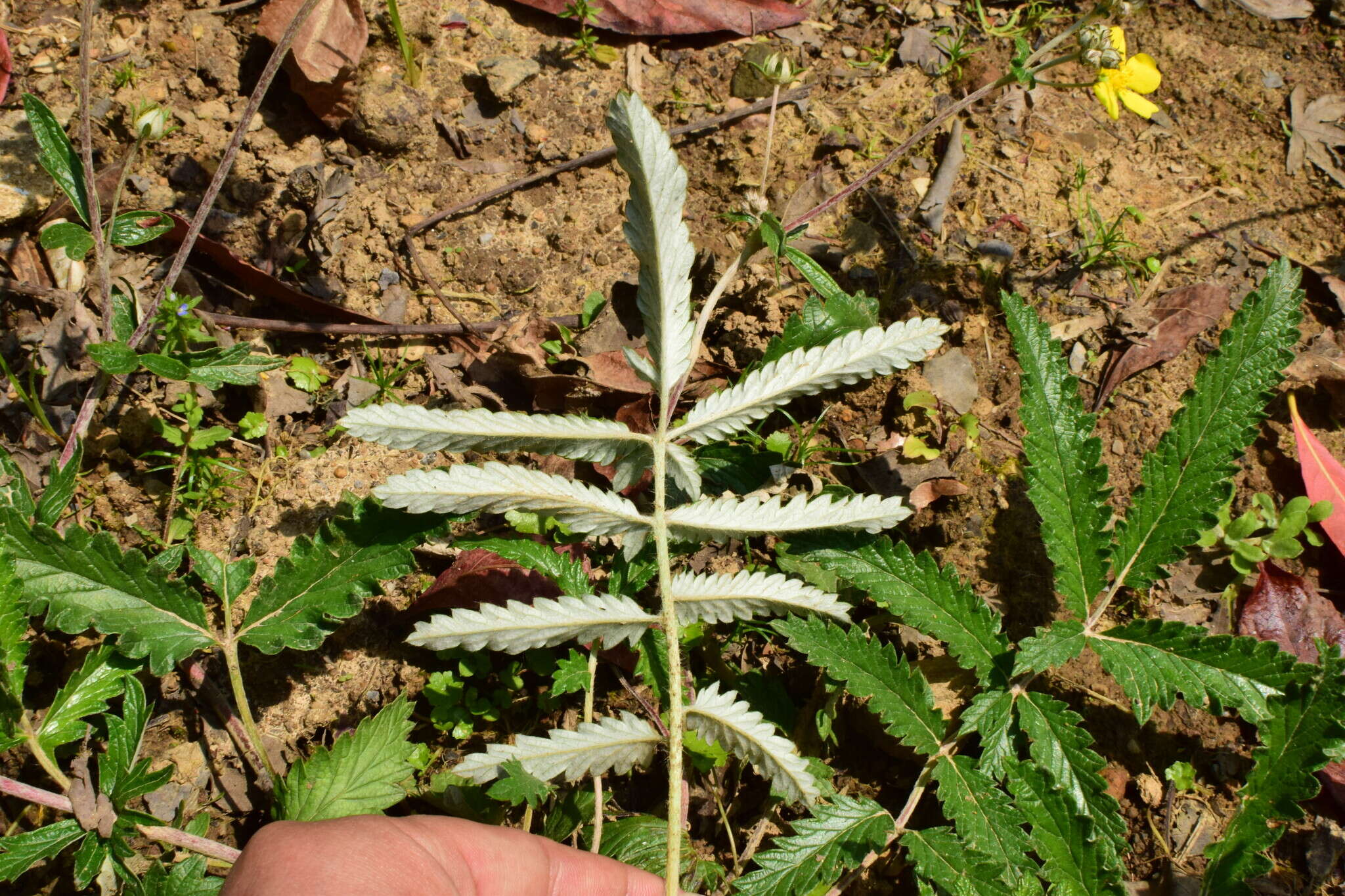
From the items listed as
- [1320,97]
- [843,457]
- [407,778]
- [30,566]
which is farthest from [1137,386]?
[30,566]

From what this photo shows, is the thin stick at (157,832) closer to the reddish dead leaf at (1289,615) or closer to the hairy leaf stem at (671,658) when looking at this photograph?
the hairy leaf stem at (671,658)

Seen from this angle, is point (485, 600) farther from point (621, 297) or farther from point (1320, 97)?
point (1320, 97)

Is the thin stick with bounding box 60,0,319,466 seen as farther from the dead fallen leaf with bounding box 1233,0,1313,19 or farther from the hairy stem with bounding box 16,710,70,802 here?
the dead fallen leaf with bounding box 1233,0,1313,19

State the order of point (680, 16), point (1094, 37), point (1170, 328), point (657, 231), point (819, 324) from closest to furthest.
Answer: point (657, 231) → point (819, 324) → point (1094, 37) → point (1170, 328) → point (680, 16)

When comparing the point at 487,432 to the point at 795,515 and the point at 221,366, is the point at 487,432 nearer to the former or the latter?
the point at 795,515

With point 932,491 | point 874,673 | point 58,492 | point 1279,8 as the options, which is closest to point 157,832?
point 58,492

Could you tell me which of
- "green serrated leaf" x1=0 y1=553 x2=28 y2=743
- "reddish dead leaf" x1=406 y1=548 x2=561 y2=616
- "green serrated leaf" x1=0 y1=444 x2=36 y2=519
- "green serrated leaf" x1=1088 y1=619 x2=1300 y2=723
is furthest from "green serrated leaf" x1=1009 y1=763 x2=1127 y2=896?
"green serrated leaf" x1=0 y1=444 x2=36 y2=519

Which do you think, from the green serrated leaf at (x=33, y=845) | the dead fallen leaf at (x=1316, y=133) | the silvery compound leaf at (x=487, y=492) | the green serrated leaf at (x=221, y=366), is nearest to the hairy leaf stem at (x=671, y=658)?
the silvery compound leaf at (x=487, y=492)
